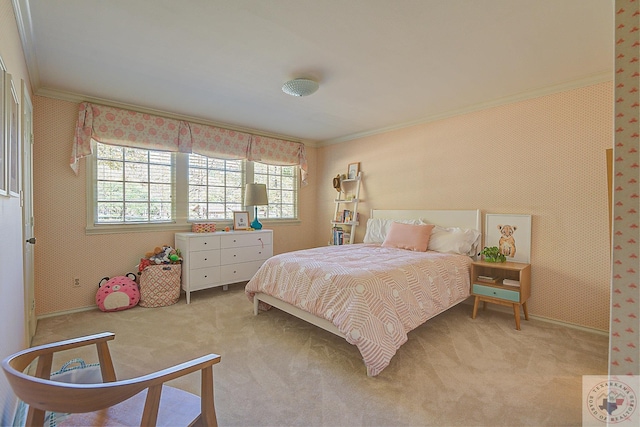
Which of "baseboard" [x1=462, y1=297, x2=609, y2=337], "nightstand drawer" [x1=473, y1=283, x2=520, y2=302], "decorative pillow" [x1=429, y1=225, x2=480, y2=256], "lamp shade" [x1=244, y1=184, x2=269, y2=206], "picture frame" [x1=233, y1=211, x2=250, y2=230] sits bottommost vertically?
"baseboard" [x1=462, y1=297, x2=609, y2=337]

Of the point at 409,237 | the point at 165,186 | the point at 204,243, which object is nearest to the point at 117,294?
the point at 204,243

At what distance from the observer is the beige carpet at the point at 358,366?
5.57 ft

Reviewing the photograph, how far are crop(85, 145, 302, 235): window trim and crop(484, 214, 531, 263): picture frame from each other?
3.08 m

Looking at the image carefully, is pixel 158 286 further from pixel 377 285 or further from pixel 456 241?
pixel 456 241

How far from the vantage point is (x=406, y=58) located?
242 centimetres

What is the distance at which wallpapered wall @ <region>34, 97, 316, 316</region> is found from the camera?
3.10 meters

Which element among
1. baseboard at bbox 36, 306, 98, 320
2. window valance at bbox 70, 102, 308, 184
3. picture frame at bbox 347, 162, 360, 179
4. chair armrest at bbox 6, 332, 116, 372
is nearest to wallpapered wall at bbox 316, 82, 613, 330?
picture frame at bbox 347, 162, 360, 179

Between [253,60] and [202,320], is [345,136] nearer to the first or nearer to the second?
[253,60]

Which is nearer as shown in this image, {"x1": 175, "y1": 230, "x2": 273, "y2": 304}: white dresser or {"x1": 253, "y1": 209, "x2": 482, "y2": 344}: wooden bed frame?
{"x1": 253, "y1": 209, "x2": 482, "y2": 344}: wooden bed frame

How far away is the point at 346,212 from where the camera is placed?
16.1 ft

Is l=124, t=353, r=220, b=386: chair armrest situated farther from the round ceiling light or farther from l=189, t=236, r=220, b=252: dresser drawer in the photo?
l=189, t=236, r=220, b=252: dresser drawer

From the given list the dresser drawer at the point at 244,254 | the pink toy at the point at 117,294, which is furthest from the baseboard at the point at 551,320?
the pink toy at the point at 117,294

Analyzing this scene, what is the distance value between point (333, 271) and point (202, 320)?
61.6 inches

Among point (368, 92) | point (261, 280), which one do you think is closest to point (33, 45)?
point (261, 280)
